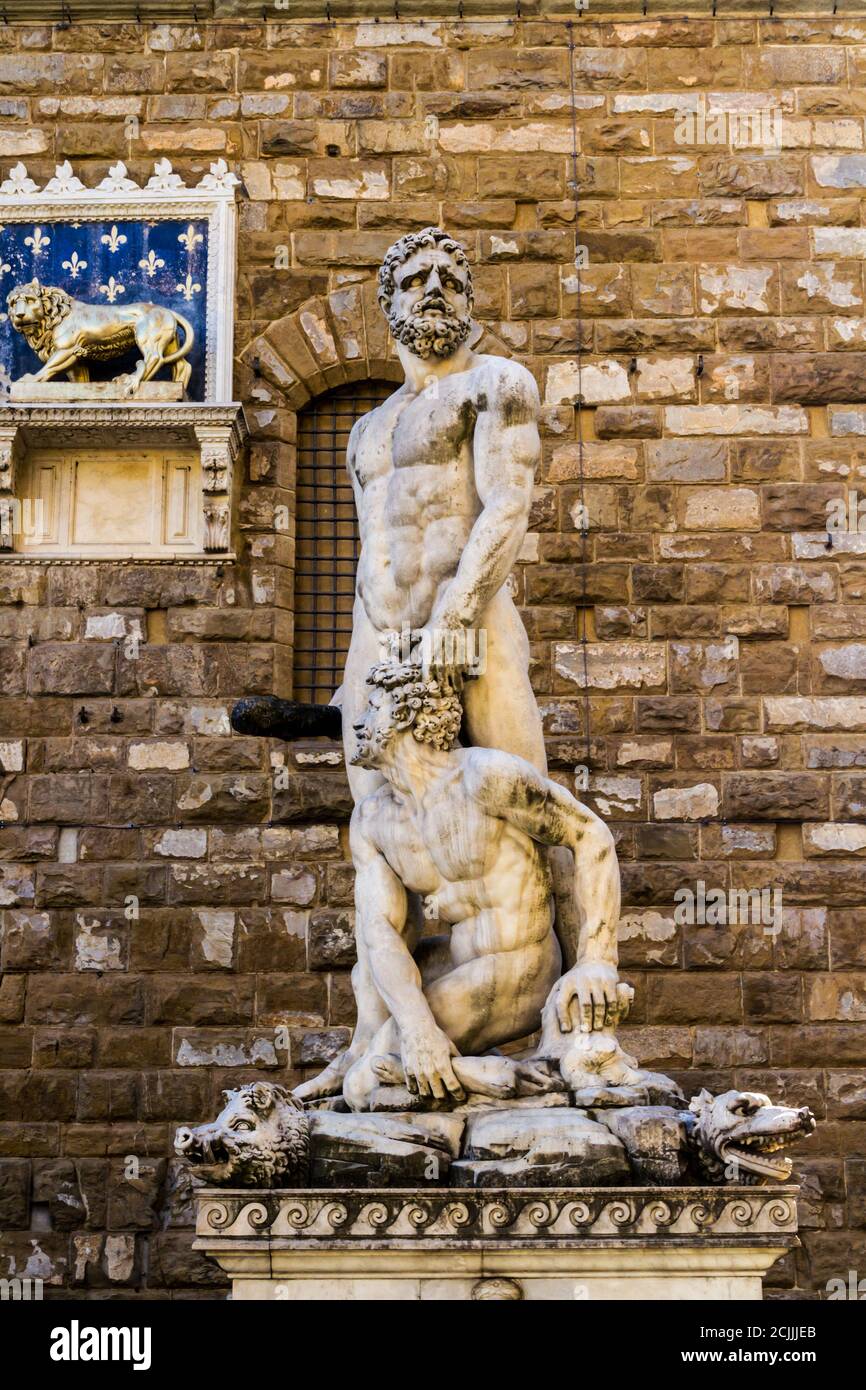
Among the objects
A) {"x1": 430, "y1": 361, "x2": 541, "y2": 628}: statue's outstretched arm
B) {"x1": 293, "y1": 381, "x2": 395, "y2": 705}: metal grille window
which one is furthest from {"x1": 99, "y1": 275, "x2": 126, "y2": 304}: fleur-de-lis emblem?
{"x1": 430, "y1": 361, "x2": 541, "y2": 628}: statue's outstretched arm

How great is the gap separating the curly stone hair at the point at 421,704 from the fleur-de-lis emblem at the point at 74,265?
211 inches

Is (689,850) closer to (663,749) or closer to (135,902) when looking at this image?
(663,749)

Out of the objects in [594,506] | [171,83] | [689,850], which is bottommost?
[689,850]

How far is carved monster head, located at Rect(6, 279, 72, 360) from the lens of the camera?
1112cm

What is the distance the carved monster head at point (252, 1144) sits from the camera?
5.97m

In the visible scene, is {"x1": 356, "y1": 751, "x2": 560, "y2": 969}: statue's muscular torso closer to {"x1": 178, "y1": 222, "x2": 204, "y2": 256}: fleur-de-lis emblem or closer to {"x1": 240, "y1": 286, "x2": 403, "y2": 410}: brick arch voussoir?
{"x1": 240, "y1": 286, "x2": 403, "y2": 410}: brick arch voussoir

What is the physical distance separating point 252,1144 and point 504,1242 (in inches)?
30.4

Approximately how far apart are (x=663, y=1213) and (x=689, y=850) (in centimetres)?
472

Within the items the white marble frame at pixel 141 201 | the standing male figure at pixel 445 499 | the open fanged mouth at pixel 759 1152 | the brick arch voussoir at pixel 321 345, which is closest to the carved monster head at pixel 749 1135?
the open fanged mouth at pixel 759 1152

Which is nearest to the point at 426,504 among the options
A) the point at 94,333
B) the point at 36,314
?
the point at 94,333

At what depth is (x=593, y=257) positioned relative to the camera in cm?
1124

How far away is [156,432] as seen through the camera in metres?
10.9

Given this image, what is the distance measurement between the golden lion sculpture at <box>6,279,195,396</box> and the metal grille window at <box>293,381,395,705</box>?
2.56 ft

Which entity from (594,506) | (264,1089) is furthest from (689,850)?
(264,1089)
